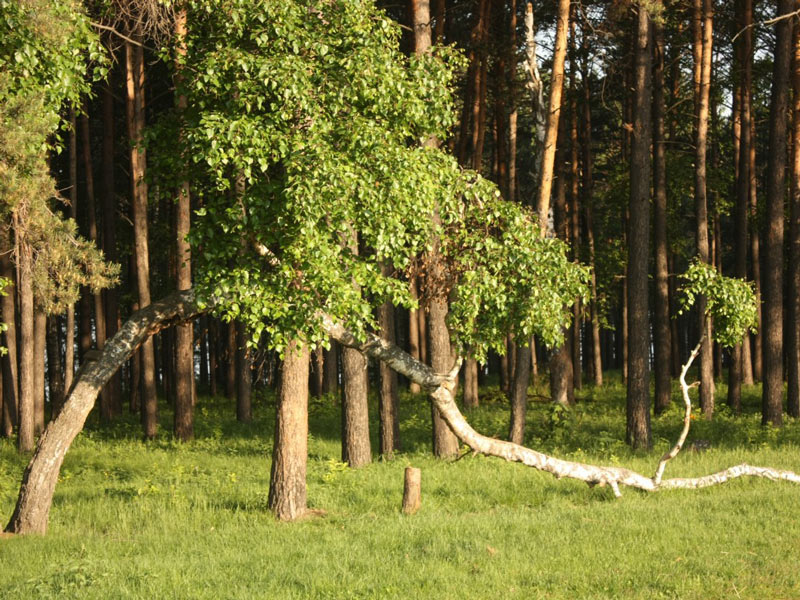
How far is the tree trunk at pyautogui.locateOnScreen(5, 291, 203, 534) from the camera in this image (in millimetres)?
12094

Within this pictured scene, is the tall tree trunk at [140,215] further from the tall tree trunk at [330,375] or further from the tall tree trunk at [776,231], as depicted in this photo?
the tall tree trunk at [776,231]

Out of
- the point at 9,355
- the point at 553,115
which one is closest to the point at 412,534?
the point at 553,115

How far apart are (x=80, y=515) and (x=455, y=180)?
26.4 feet

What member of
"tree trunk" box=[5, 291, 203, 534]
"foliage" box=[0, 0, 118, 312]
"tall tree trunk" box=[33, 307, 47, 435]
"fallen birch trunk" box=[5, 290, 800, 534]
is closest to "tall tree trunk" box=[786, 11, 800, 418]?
"fallen birch trunk" box=[5, 290, 800, 534]

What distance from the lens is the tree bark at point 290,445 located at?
43.4ft

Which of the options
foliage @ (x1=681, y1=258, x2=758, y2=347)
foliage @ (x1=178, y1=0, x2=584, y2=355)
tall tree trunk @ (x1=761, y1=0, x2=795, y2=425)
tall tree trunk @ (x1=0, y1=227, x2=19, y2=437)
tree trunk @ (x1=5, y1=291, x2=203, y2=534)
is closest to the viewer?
foliage @ (x1=178, y1=0, x2=584, y2=355)

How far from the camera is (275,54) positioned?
1099 centimetres

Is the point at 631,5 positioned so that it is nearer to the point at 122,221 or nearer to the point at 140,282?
the point at 140,282

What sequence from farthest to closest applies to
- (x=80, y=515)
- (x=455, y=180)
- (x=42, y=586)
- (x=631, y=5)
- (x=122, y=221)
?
(x=122, y=221), (x=631, y=5), (x=80, y=515), (x=455, y=180), (x=42, y=586)

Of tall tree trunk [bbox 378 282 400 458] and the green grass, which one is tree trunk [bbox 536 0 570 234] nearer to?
tall tree trunk [bbox 378 282 400 458]

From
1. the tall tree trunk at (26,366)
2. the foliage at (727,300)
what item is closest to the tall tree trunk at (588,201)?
the foliage at (727,300)

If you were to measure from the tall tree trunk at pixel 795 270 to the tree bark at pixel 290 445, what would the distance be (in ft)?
49.3

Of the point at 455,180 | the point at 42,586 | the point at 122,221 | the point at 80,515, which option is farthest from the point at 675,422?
the point at 122,221

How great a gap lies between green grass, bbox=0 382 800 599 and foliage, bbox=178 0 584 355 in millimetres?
2741
